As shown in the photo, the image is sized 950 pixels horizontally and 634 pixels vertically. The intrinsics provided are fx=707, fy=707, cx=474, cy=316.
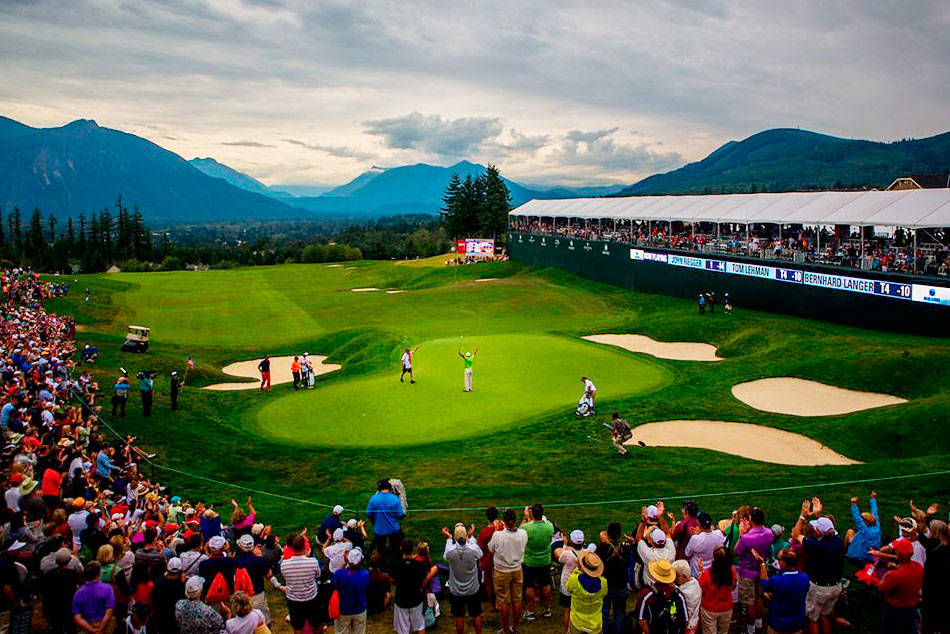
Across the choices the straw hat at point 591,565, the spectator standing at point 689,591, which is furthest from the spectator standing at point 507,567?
the spectator standing at point 689,591

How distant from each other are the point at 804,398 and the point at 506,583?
19013mm

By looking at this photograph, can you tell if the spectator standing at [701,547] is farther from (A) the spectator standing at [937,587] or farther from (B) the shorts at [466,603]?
(B) the shorts at [466,603]

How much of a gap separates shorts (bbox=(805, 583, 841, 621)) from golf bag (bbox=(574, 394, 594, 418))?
1345 cm

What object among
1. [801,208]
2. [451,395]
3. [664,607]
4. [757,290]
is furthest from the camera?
[801,208]

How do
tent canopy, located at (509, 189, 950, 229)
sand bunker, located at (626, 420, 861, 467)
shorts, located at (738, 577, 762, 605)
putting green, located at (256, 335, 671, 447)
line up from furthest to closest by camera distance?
tent canopy, located at (509, 189, 950, 229) → putting green, located at (256, 335, 671, 447) → sand bunker, located at (626, 420, 861, 467) → shorts, located at (738, 577, 762, 605)

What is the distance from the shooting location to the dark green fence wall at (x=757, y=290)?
30.2 metres

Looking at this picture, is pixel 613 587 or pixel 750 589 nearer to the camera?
pixel 613 587

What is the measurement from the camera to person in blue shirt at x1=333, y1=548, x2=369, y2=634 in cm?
822

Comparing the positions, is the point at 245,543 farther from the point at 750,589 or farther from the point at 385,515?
the point at 750,589

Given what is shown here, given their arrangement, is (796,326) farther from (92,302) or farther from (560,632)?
(92,302)

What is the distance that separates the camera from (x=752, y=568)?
8820 millimetres

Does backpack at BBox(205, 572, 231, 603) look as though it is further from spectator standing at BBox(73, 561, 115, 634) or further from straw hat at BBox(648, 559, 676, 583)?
straw hat at BBox(648, 559, 676, 583)

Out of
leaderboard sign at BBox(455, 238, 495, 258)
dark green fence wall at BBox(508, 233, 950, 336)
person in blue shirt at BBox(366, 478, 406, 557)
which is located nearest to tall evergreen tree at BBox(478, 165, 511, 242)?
leaderboard sign at BBox(455, 238, 495, 258)

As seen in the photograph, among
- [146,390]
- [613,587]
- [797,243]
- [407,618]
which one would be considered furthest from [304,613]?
[797,243]
